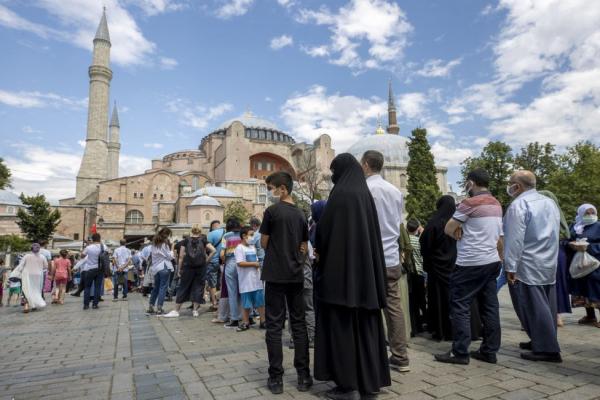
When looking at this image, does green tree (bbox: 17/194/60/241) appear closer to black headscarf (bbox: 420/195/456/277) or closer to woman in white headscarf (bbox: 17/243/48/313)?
woman in white headscarf (bbox: 17/243/48/313)

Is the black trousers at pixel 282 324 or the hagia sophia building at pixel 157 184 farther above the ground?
the hagia sophia building at pixel 157 184

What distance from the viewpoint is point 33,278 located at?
30.7ft

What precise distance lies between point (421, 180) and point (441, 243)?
102 ft

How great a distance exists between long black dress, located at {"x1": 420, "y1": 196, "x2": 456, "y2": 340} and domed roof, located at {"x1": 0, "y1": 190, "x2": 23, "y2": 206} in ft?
164

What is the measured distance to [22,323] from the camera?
7438 mm

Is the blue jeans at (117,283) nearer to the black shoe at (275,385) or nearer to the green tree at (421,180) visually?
the black shoe at (275,385)

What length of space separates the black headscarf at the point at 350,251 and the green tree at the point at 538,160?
112ft

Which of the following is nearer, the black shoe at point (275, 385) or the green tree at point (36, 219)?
the black shoe at point (275, 385)

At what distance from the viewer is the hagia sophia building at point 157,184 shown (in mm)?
43188

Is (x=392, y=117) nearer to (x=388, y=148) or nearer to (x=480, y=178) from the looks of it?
(x=388, y=148)

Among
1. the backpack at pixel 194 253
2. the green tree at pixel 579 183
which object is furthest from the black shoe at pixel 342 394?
the green tree at pixel 579 183

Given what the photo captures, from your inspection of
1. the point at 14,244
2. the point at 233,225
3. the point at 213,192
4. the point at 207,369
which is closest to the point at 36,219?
the point at 14,244

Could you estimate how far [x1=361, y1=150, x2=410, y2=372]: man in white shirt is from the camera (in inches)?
144

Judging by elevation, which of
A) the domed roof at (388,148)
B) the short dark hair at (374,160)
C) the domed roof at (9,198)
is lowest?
the short dark hair at (374,160)
